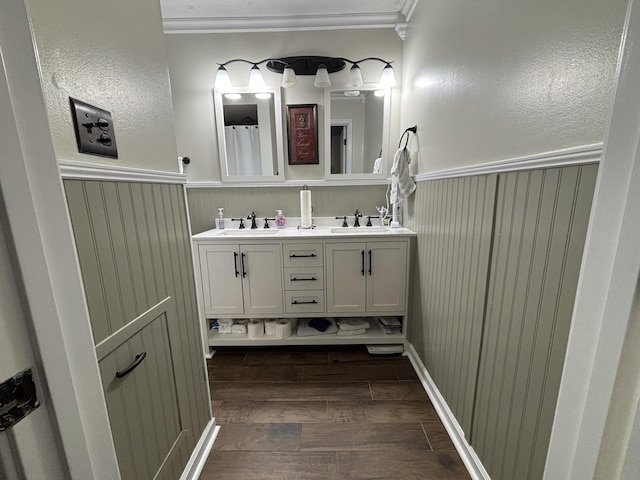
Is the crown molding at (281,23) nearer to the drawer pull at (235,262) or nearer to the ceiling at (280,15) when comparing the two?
the ceiling at (280,15)

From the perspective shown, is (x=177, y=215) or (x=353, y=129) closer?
(x=177, y=215)

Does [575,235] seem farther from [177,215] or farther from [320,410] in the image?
[320,410]

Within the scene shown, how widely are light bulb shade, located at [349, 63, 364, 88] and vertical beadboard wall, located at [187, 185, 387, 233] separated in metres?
0.85

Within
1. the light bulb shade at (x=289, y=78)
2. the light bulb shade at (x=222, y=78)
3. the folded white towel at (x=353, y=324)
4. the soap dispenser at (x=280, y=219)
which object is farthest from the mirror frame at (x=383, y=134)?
the folded white towel at (x=353, y=324)

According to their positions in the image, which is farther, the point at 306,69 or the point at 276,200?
the point at 276,200

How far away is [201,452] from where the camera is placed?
1276 mm

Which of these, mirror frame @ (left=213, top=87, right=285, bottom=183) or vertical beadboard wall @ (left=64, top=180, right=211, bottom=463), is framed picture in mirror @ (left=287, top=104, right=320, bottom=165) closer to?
mirror frame @ (left=213, top=87, right=285, bottom=183)

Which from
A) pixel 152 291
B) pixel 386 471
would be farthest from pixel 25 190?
pixel 386 471

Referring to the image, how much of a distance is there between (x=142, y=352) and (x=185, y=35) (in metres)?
2.48

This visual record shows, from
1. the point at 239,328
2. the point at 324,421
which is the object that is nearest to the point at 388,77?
the point at 239,328

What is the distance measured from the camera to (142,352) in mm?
884

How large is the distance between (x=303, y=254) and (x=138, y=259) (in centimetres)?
122

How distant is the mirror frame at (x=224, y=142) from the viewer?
7.37ft

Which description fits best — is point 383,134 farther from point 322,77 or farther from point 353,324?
point 353,324
